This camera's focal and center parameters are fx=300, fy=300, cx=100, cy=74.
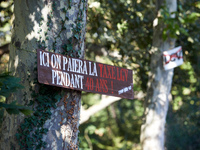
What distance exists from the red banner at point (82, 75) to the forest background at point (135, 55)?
1174mm

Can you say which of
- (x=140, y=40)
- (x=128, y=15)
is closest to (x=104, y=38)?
(x=128, y=15)

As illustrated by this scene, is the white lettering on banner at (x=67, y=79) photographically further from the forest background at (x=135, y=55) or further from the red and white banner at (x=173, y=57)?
the red and white banner at (x=173, y=57)

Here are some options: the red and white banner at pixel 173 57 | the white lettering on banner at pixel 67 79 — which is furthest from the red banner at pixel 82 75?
the red and white banner at pixel 173 57

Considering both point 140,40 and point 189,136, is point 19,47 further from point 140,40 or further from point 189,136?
point 189,136

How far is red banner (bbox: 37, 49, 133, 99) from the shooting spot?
7.23 ft

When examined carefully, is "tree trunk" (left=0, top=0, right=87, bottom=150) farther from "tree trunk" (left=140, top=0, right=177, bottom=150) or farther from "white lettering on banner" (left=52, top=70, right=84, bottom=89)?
"tree trunk" (left=140, top=0, right=177, bottom=150)

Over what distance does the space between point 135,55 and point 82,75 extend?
157 inches

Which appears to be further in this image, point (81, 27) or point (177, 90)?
point (177, 90)

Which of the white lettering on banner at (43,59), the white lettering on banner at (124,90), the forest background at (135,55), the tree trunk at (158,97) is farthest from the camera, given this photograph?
the tree trunk at (158,97)

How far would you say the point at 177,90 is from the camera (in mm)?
8422

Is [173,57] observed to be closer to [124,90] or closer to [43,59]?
[124,90]

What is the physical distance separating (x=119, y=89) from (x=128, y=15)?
3.99 m

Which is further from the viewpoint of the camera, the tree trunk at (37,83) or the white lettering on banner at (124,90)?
the white lettering on banner at (124,90)

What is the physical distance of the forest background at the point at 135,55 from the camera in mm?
5441
